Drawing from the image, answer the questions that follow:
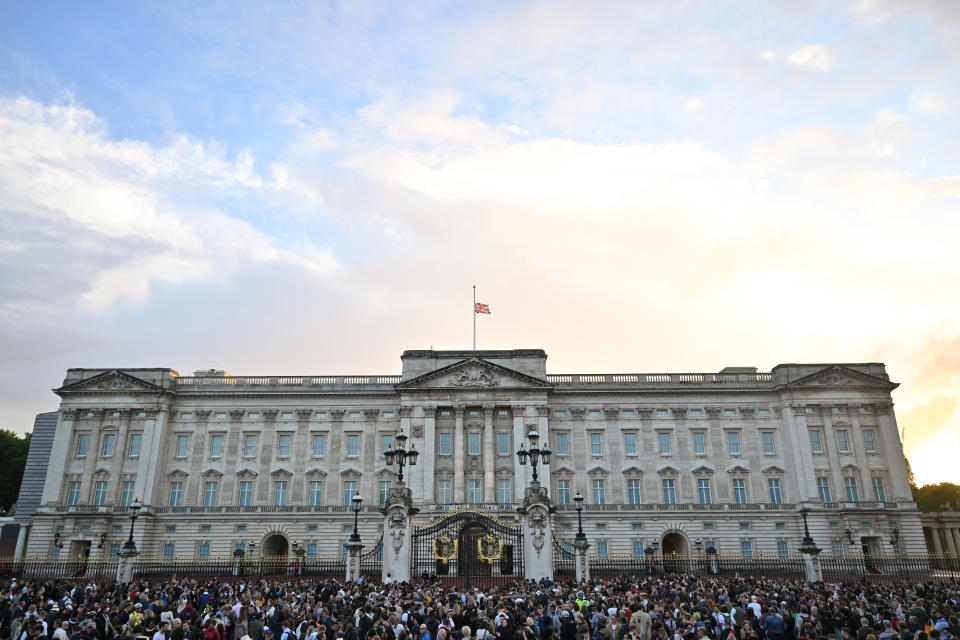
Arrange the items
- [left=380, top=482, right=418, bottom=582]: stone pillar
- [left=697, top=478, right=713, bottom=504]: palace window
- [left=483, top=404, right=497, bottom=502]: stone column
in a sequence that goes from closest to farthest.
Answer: [left=380, top=482, right=418, bottom=582]: stone pillar → [left=483, top=404, right=497, bottom=502]: stone column → [left=697, top=478, right=713, bottom=504]: palace window

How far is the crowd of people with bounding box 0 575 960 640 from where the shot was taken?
53.3 ft

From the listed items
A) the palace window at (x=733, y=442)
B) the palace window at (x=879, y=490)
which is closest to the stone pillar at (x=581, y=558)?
the palace window at (x=733, y=442)

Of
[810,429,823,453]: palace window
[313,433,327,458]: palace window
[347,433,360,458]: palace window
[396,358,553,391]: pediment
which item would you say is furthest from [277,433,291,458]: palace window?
[810,429,823,453]: palace window

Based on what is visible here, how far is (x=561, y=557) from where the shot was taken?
4750cm

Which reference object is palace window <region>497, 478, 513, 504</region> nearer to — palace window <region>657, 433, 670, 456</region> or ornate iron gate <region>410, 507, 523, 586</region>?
palace window <region>657, 433, 670, 456</region>

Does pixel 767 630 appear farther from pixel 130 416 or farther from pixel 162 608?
pixel 130 416

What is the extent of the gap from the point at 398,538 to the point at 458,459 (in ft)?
88.5

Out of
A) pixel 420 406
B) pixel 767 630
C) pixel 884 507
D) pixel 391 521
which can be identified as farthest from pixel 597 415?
pixel 767 630

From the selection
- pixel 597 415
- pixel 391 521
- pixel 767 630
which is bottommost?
pixel 767 630

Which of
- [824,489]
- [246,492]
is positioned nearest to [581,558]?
[824,489]

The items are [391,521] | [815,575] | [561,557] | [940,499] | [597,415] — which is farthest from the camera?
[940,499]

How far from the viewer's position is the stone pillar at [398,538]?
110ft

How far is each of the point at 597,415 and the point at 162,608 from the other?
1891 inches

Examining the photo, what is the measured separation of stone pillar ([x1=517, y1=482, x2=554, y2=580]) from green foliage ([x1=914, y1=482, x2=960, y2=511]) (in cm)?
8558
